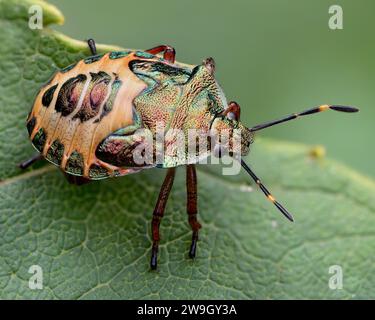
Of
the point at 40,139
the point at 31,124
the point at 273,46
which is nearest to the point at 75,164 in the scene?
the point at 40,139

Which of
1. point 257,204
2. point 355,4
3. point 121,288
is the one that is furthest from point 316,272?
point 355,4

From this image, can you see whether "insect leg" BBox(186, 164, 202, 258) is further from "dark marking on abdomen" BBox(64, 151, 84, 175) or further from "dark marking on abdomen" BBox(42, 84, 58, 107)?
"dark marking on abdomen" BBox(42, 84, 58, 107)

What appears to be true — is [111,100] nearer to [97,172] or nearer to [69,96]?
[69,96]

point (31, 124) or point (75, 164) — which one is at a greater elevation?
point (31, 124)

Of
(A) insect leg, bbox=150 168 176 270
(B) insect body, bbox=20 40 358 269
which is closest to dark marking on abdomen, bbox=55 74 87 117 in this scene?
(B) insect body, bbox=20 40 358 269

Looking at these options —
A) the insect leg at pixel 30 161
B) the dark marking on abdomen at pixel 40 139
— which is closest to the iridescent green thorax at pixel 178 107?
the dark marking on abdomen at pixel 40 139

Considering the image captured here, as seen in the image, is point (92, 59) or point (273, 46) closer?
point (92, 59)

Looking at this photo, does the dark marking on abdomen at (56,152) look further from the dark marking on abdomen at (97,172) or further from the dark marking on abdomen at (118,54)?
the dark marking on abdomen at (118,54)
